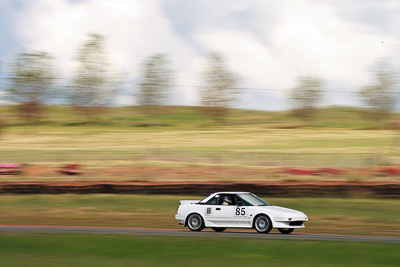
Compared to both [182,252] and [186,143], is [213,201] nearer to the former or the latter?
[182,252]

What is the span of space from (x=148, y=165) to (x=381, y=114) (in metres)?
36.0

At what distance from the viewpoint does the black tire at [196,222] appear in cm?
1794

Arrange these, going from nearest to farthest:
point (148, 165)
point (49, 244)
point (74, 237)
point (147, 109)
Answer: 1. point (49, 244)
2. point (74, 237)
3. point (148, 165)
4. point (147, 109)

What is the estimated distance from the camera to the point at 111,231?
18.9 meters

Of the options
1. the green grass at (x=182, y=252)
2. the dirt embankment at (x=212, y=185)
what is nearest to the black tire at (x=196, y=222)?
the green grass at (x=182, y=252)

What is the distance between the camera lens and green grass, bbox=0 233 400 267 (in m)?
12.6

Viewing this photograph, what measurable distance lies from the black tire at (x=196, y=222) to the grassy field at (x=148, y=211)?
4.17 meters

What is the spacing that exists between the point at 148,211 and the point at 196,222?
34.7 ft

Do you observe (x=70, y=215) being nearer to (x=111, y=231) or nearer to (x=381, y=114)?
(x=111, y=231)

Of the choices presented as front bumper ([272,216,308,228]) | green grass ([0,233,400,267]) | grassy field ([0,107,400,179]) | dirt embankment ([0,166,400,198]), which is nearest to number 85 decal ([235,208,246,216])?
front bumper ([272,216,308,228])

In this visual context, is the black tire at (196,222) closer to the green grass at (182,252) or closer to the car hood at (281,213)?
the green grass at (182,252)

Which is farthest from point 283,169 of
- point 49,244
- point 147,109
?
point 147,109

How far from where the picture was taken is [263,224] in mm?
17078

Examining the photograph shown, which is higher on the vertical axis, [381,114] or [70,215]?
[381,114]
